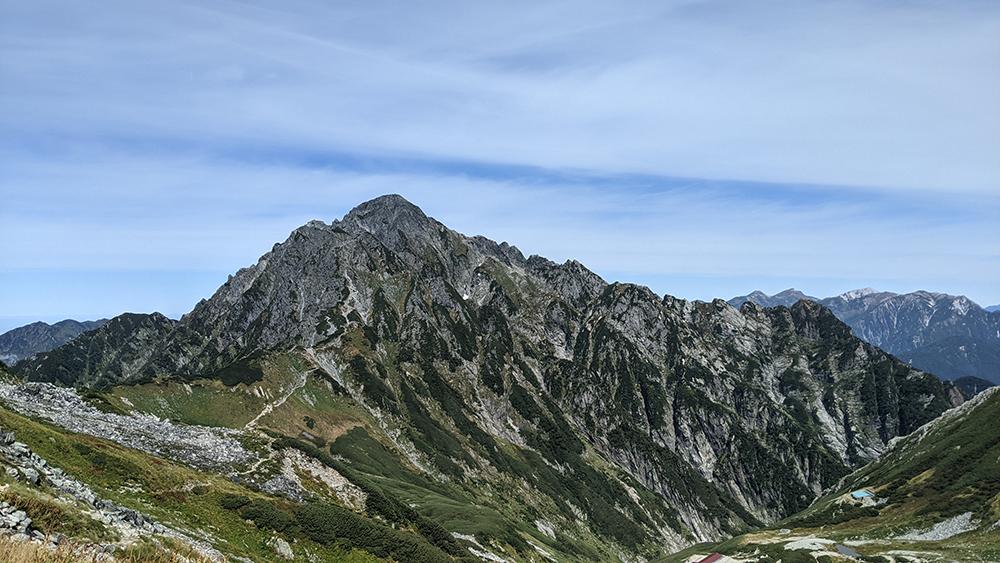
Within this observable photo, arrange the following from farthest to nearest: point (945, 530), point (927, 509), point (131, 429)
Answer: point (927, 509)
point (945, 530)
point (131, 429)

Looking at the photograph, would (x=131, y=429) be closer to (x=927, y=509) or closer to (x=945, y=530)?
(x=945, y=530)

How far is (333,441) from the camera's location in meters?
192

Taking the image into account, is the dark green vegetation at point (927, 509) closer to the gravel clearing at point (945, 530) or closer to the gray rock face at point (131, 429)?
the gravel clearing at point (945, 530)

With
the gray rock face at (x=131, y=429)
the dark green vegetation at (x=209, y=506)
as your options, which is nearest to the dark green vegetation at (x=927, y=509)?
the dark green vegetation at (x=209, y=506)

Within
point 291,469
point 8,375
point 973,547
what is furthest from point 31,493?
point 973,547

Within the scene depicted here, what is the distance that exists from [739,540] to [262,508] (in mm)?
148322

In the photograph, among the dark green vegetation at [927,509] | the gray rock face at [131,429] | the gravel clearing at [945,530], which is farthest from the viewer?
the gravel clearing at [945,530]

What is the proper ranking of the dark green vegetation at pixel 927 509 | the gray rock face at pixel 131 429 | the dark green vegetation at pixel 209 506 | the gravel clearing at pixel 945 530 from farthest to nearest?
the gravel clearing at pixel 945 530 → the dark green vegetation at pixel 927 509 → the gray rock face at pixel 131 429 → the dark green vegetation at pixel 209 506

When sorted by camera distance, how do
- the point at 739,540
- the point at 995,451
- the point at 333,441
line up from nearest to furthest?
the point at 995,451, the point at 739,540, the point at 333,441

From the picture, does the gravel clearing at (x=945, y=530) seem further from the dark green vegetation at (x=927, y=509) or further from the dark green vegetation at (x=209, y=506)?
the dark green vegetation at (x=209, y=506)

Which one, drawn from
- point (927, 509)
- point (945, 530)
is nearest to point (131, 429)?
point (945, 530)

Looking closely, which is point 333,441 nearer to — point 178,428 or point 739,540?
point 178,428

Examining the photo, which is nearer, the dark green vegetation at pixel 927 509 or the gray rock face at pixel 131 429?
the gray rock face at pixel 131 429

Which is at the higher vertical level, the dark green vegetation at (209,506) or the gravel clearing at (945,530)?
the dark green vegetation at (209,506)
